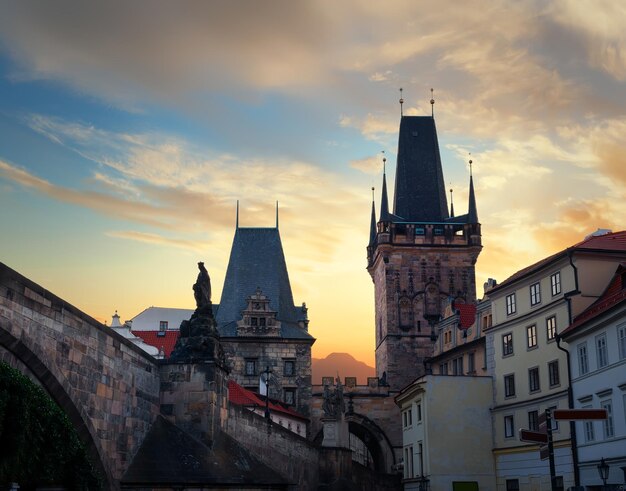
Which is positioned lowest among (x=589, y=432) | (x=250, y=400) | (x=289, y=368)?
(x=589, y=432)

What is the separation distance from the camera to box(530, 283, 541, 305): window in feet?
132

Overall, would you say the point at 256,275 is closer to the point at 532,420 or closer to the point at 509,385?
the point at 509,385

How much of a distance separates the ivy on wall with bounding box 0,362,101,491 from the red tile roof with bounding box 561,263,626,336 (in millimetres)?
20792

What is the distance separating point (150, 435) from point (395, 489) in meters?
26.1

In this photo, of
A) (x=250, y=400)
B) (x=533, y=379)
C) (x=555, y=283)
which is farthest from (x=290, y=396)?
(x=555, y=283)

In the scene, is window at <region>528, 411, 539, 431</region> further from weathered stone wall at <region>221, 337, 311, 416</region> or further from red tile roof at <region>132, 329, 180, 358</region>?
red tile roof at <region>132, 329, 180, 358</region>

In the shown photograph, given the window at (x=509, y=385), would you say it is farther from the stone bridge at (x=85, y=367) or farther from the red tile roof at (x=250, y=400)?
the stone bridge at (x=85, y=367)

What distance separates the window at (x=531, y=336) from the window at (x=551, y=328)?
4.46 ft

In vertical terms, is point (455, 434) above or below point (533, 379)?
below

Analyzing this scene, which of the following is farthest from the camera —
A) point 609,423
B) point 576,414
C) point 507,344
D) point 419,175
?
point 419,175

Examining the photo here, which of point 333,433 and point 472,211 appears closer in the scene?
point 333,433

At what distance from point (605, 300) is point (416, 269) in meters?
37.8

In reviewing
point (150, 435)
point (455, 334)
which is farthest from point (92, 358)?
point (455, 334)

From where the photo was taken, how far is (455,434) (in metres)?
44.6
